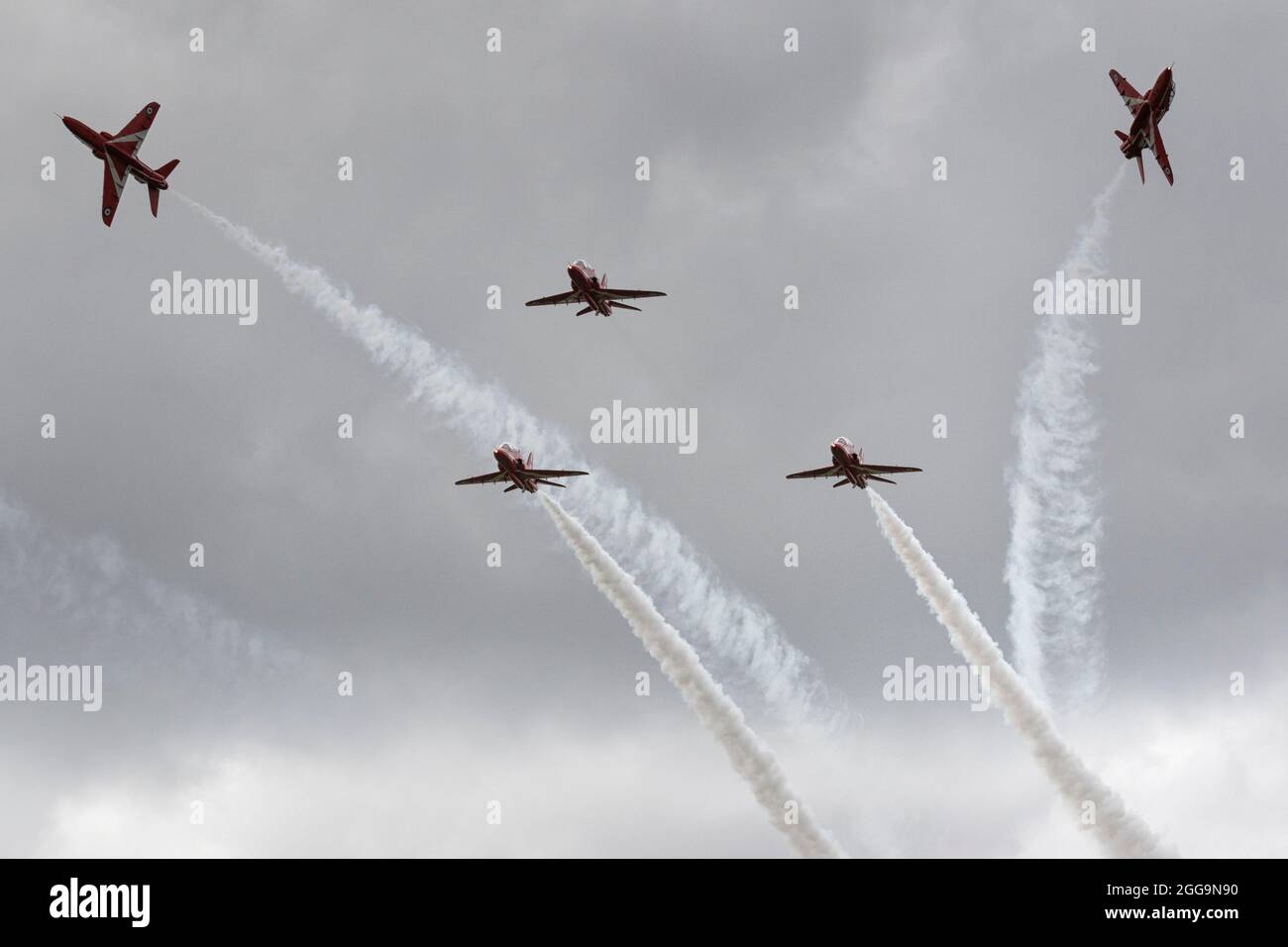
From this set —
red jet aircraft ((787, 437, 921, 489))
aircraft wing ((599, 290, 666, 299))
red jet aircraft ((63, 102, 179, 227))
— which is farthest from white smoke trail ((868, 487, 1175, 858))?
red jet aircraft ((63, 102, 179, 227))

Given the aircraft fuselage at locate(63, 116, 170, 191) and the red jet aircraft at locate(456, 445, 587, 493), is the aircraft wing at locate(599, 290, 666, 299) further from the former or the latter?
the aircraft fuselage at locate(63, 116, 170, 191)

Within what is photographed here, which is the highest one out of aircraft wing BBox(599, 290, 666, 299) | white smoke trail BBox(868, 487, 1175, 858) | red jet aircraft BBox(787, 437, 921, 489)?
aircraft wing BBox(599, 290, 666, 299)

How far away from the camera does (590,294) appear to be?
14038 cm

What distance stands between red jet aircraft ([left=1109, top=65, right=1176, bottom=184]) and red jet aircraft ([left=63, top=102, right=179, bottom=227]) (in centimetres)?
7932

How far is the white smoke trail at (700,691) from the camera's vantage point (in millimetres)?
134613

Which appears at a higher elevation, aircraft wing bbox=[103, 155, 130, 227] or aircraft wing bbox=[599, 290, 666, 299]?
aircraft wing bbox=[103, 155, 130, 227]

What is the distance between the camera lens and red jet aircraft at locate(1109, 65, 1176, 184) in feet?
438

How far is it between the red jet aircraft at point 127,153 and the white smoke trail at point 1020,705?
68.0 m

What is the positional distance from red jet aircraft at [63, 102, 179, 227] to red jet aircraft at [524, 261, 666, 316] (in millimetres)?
32830

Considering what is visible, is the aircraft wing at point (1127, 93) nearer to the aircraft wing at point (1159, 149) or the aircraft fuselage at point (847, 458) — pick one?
the aircraft wing at point (1159, 149)

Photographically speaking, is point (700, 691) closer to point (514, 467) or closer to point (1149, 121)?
point (514, 467)

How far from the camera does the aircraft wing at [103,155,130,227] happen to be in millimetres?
139750
